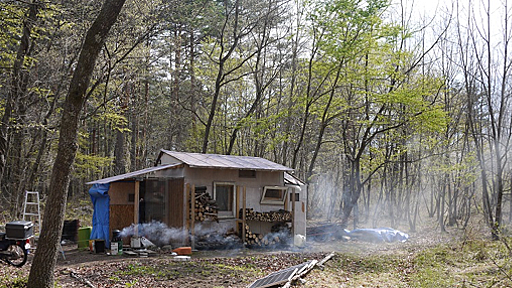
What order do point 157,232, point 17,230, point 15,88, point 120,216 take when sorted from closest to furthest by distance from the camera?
point 17,230 → point 157,232 → point 120,216 → point 15,88

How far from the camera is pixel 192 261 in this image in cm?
1120

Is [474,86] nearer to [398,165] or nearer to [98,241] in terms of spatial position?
[398,165]

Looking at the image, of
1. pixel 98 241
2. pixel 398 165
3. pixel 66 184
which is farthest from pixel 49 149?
pixel 398 165

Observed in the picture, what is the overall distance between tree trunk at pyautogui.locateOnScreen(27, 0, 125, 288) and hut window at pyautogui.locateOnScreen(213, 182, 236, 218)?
807 cm

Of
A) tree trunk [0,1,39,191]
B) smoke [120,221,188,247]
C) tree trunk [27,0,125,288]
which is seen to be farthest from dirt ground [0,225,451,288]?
tree trunk [0,1,39,191]

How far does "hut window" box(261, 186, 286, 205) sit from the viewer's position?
52.2ft

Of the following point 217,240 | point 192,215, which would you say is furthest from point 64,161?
point 217,240

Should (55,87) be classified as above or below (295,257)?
above

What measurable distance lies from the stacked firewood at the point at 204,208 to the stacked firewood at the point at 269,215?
1.12m

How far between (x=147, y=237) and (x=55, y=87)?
7.72m

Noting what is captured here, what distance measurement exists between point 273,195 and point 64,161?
10241mm

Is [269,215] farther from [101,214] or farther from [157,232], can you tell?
[101,214]

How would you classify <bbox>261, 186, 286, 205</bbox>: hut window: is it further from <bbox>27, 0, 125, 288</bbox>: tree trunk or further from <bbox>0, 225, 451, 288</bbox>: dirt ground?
<bbox>27, 0, 125, 288</bbox>: tree trunk

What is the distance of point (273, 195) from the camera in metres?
16.2
